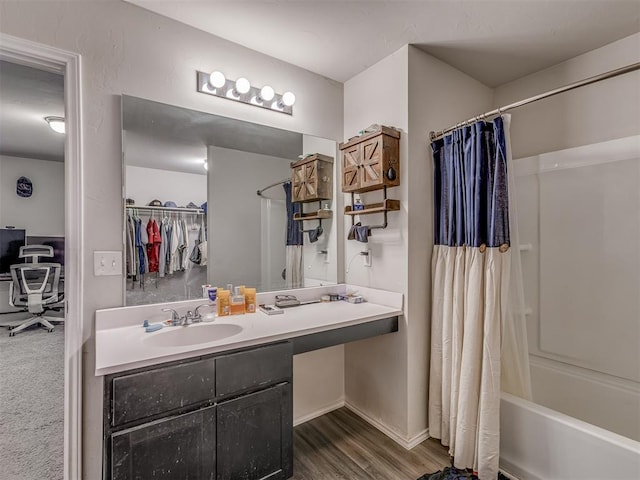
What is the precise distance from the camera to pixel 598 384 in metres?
1.95

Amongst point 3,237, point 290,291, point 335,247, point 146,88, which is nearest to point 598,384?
point 335,247

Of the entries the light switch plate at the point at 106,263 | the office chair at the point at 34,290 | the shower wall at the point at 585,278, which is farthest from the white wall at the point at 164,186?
the office chair at the point at 34,290

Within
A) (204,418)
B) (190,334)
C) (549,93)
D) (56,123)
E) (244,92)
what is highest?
(56,123)

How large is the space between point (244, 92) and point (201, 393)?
1646 millimetres

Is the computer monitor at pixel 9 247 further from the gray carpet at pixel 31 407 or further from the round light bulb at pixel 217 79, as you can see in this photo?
the round light bulb at pixel 217 79

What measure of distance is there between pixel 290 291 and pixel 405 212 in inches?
36.5

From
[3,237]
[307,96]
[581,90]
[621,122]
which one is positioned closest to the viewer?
[621,122]

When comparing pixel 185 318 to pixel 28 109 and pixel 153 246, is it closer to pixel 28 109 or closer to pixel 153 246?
pixel 153 246

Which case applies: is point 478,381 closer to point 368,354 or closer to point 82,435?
point 368,354

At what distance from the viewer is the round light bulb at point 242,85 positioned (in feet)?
6.18

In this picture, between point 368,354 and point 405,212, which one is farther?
point 368,354

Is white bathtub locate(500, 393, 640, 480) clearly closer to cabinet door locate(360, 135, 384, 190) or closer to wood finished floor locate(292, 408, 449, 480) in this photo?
wood finished floor locate(292, 408, 449, 480)

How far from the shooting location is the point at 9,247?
14.3 feet

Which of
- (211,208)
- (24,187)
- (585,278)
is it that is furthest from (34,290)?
(585,278)
